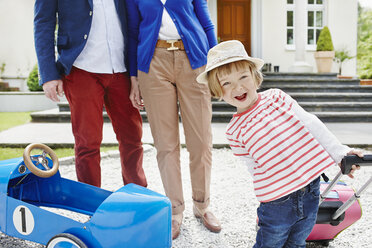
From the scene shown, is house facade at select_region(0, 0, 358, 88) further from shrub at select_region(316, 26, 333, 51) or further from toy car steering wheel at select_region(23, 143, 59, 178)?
toy car steering wheel at select_region(23, 143, 59, 178)

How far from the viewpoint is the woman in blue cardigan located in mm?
2057

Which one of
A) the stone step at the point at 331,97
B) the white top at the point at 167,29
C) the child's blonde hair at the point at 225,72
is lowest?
the stone step at the point at 331,97

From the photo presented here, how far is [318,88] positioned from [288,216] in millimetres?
7393

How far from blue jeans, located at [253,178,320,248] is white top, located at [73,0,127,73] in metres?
1.24

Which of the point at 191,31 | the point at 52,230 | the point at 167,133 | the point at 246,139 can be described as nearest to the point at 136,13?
the point at 191,31

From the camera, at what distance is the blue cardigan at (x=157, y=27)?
2041mm

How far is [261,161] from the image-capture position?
4.79 feet

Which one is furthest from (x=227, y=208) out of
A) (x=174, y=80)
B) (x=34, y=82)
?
(x=34, y=82)

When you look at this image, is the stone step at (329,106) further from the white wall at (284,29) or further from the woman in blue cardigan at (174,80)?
the woman in blue cardigan at (174,80)

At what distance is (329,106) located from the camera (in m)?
7.37

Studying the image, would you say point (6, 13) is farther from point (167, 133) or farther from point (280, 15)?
point (167, 133)

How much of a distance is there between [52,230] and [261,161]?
39.9 inches

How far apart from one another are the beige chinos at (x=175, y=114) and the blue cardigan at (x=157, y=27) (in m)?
0.06

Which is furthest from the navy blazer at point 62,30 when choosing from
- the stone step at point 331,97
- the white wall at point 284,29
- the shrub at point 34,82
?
the white wall at point 284,29
